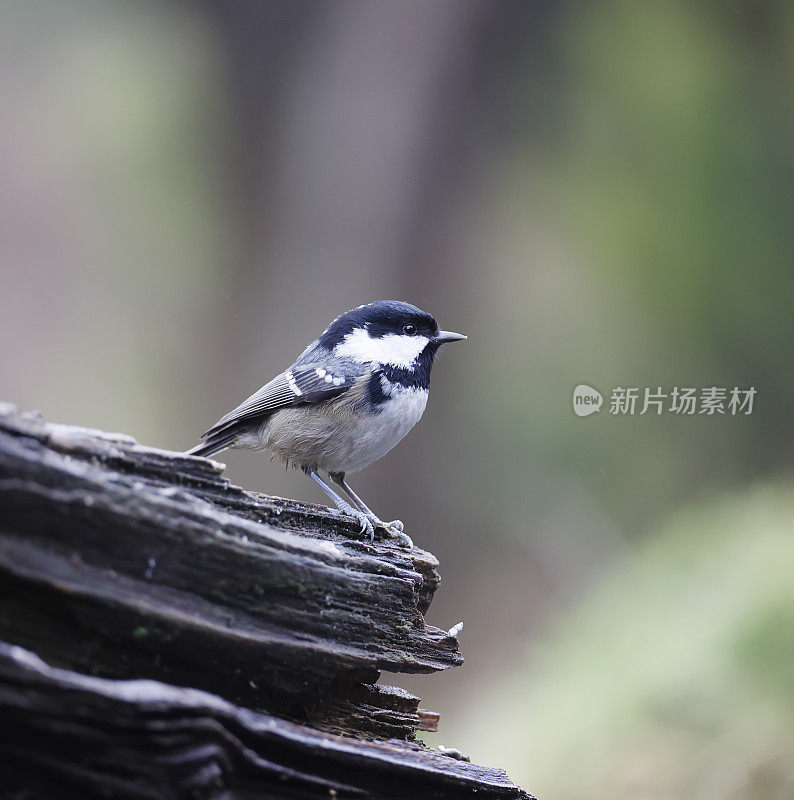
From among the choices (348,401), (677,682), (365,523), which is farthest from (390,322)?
(677,682)

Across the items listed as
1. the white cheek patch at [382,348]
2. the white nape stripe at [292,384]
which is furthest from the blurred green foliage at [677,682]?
the white nape stripe at [292,384]

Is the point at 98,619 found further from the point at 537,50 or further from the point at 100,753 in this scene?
the point at 537,50

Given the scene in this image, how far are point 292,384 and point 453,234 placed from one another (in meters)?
3.86

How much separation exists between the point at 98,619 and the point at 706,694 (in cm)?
308

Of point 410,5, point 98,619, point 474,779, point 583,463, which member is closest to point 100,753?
point 98,619

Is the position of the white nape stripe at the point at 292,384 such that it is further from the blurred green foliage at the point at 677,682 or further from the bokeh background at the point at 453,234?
the bokeh background at the point at 453,234

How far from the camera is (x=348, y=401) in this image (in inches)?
115

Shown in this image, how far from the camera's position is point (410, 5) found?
20.7 feet

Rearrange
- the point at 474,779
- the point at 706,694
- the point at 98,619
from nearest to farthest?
the point at 98,619 < the point at 474,779 < the point at 706,694

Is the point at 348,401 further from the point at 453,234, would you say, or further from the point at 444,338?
the point at 453,234

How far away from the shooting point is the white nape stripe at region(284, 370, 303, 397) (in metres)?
2.98

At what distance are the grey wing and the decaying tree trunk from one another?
2.75 ft

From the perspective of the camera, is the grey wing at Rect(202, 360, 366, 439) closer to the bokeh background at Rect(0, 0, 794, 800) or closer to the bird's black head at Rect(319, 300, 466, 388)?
the bird's black head at Rect(319, 300, 466, 388)

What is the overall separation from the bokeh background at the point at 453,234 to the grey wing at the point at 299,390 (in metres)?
2.98
